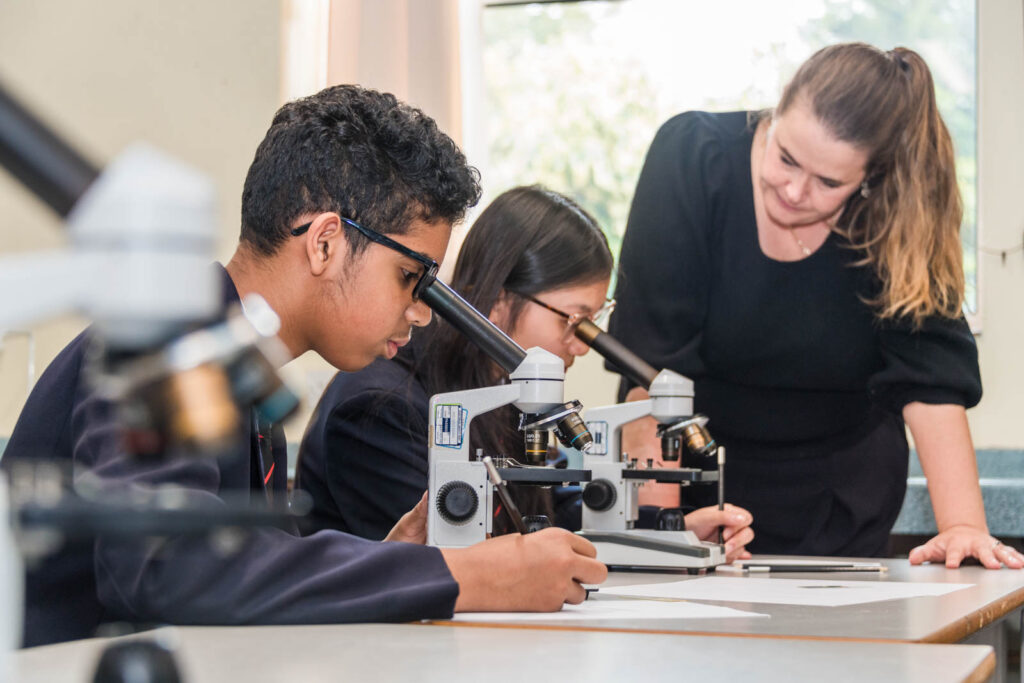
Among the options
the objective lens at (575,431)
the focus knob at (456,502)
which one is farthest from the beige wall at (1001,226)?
the focus knob at (456,502)

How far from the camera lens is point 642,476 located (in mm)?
1658

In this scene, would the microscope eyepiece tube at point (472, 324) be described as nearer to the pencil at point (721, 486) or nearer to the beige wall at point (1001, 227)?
the pencil at point (721, 486)

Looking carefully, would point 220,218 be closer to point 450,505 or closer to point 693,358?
point 450,505

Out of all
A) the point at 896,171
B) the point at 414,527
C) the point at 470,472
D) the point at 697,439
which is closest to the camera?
the point at 470,472

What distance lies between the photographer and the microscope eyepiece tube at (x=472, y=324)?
1388 millimetres

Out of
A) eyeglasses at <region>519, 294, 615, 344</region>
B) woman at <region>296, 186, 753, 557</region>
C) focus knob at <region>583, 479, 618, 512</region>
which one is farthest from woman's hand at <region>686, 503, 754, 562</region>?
eyeglasses at <region>519, 294, 615, 344</region>

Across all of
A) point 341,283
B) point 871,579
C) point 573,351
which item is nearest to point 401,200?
point 341,283

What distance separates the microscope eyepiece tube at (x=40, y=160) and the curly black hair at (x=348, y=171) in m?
0.98

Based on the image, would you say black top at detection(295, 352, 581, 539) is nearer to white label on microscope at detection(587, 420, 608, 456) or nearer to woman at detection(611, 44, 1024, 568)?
white label on microscope at detection(587, 420, 608, 456)

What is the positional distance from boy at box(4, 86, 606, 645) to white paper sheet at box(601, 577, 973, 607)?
0.23 m

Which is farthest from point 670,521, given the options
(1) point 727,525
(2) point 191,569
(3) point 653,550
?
(2) point 191,569

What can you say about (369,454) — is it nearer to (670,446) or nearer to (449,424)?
(449,424)

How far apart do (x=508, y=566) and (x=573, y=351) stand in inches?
34.3

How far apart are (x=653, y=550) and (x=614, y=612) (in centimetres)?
53
